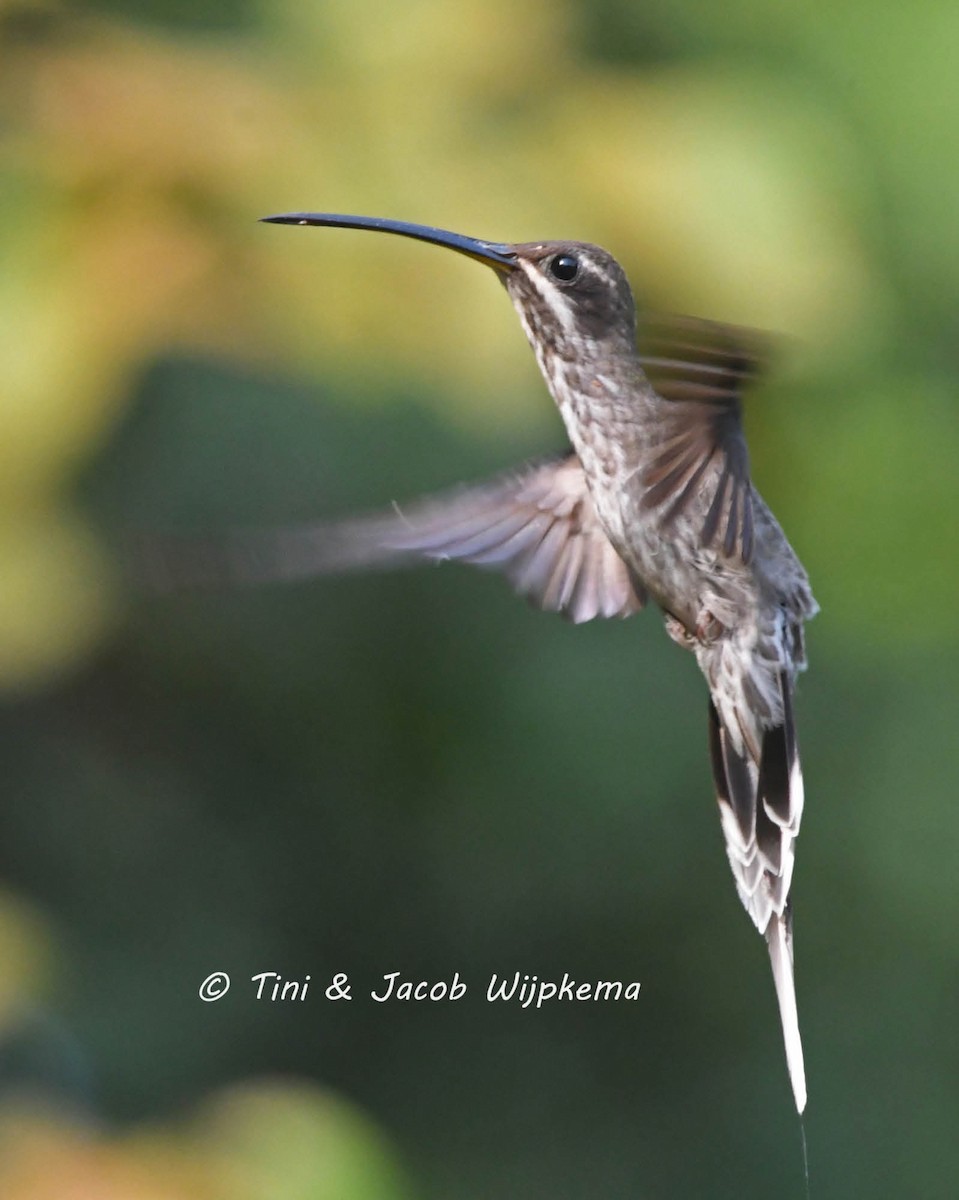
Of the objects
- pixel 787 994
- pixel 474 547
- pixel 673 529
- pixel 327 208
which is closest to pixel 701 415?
pixel 673 529

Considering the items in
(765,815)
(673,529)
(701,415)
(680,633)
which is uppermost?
(701,415)

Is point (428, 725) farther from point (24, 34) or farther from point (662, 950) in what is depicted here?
point (24, 34)

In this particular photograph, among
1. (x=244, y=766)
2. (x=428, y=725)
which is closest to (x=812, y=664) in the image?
(x=428, y=725)

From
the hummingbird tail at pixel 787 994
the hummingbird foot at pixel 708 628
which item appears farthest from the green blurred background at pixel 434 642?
the hummingbird tail at pixel 787 994

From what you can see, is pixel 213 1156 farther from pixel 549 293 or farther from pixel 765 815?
pixel 549 293

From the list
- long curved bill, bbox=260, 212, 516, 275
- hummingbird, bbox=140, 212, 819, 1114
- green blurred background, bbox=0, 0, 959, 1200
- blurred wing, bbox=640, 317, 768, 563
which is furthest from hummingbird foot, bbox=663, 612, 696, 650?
long curved bill, bbox=260, 212, 516, 275

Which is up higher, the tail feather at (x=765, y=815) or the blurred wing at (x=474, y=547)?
the blurred wing at (x=474, y=547)

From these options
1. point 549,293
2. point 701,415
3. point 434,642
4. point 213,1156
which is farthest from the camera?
point 434,642

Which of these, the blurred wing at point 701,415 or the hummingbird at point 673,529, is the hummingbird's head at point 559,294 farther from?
the blurred wing at point 701,415
